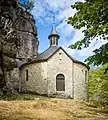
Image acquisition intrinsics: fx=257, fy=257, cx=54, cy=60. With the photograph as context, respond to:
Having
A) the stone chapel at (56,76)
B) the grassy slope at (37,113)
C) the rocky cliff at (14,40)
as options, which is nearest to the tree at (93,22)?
the grassy slope at (37,113)

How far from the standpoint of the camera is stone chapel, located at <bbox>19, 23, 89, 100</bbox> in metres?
39.7

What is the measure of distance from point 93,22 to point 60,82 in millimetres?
27022

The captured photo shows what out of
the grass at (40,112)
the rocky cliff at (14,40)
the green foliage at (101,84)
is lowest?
the grass at (40,112)

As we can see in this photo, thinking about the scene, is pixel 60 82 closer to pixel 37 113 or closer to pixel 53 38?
pixel 53 38

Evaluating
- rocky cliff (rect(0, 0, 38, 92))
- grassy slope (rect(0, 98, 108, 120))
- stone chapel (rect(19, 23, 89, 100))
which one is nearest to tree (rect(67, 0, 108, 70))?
grassy slope (rect(0, 98, 108, 120))

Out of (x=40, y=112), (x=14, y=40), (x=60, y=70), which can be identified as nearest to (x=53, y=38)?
(x=60, y=70)

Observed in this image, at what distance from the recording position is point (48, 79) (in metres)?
39.7

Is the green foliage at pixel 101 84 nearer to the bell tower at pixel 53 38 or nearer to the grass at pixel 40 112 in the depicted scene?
the bell tower at pixel 53 38

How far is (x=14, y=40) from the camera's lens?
25.7 m

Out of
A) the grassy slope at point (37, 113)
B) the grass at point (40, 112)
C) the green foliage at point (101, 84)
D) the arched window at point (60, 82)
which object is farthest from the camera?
the green foliage at point (101, 84)

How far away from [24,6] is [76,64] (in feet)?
68.4

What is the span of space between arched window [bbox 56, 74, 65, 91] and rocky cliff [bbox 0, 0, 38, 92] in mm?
6927

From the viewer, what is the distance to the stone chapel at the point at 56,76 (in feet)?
130

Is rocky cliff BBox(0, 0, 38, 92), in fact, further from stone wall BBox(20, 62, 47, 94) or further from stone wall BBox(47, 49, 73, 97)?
stone wall BBox(47, 49, 73, 97)
